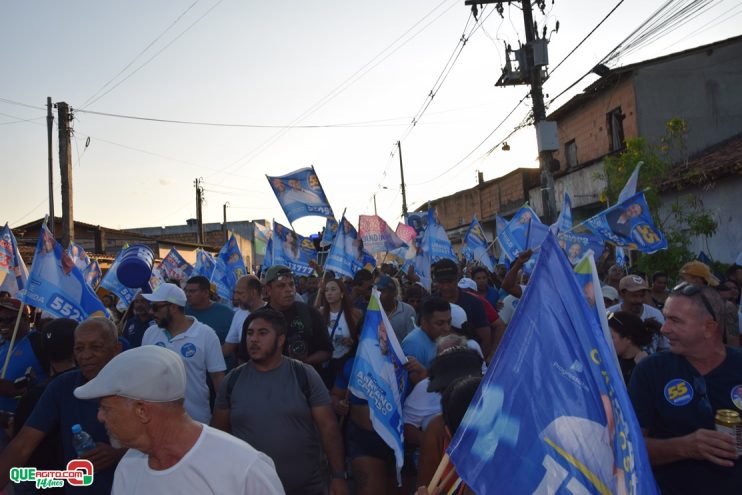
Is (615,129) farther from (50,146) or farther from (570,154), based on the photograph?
(50,146)

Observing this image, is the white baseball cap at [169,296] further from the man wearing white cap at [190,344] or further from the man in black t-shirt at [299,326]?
the man in black t-shirt at [299,326]

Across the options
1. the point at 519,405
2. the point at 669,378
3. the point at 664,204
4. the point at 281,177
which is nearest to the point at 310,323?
the point at 669,378

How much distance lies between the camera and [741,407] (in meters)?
2.92

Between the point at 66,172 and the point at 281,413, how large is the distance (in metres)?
15.3

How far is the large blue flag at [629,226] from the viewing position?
9125mm

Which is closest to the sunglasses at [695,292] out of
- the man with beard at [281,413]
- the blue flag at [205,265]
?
the man with beard at [281,413]

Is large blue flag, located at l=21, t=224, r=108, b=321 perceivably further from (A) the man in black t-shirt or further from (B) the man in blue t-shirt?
(B) the man in blue t-shirt

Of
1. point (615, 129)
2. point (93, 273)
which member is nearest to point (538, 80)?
point (615, 129)

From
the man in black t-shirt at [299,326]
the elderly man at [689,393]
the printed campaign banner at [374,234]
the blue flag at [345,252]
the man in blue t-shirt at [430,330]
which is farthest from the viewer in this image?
the printed campaign banner at [374,234]

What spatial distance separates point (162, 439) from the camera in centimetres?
240

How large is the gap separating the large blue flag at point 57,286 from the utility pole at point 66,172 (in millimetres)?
10729

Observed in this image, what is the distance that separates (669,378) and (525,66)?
13162 millimetres

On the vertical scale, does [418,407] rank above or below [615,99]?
below

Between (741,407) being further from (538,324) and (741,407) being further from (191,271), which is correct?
(191,271)
